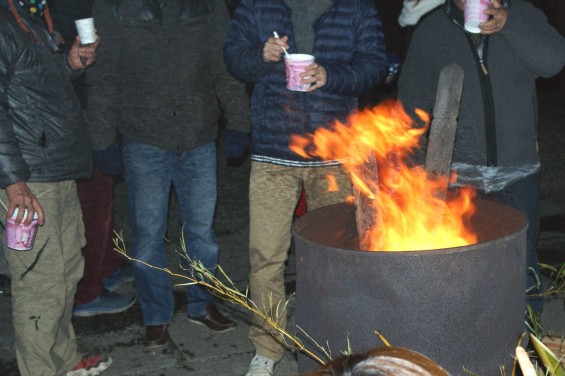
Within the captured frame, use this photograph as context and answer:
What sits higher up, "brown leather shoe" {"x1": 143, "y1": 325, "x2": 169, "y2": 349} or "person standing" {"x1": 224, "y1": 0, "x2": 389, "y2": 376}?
"person standing" {"x1": 224, "y1": 0, "x2": 389, "y2": 376}

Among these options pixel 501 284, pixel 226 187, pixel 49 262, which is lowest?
pixel 226 187

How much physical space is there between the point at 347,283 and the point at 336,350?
30 cm

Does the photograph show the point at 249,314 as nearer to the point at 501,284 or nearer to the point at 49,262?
the point at 49,262

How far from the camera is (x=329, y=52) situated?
4.50 meters

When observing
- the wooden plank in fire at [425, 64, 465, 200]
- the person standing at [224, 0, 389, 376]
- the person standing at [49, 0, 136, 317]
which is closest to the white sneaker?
the person standing at [224, 0, 389, 376]

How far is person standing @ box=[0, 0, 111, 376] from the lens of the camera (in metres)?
4.08

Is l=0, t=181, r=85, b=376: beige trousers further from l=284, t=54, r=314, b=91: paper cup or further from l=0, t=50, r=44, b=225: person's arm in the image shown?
l=284, t=54, r=314, b=91: paper cup

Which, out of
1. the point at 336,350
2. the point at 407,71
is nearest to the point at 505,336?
the point at 336,350

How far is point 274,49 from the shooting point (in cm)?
427

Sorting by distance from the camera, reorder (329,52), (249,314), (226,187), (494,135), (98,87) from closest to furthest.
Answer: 1. (494,135)
2. (329,52)
3. (98,87)
4. (249,314)
5. (226,187)

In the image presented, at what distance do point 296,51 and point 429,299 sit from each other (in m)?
2.02

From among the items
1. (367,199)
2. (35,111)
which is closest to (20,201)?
(35,111)

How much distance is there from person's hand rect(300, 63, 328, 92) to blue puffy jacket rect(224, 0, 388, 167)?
126 millimetres

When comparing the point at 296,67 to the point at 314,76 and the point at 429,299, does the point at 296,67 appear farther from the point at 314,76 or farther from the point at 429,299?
the point at 429,299
